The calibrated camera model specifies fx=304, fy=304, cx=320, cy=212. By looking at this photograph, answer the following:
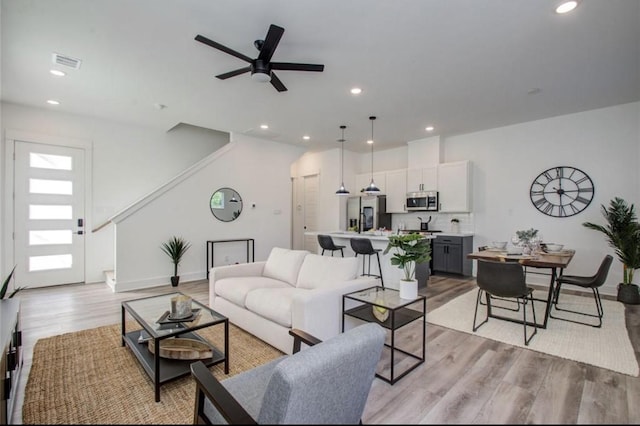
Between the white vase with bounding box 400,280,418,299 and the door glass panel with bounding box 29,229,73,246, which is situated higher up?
the door glass panel with bounding box 29,229,73,246

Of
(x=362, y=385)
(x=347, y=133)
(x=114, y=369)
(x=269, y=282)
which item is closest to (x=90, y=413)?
(x=362, y=385)

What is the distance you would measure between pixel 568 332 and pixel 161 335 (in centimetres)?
367

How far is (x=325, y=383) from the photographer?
94 centimetres

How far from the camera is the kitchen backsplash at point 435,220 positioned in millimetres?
5977

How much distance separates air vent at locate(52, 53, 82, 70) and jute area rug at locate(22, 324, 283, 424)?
2.83m

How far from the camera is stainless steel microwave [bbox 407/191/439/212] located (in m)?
6.07

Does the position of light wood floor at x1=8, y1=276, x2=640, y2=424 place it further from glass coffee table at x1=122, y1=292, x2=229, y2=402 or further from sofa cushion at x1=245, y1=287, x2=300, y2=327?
sofa cushion at x1=245, y1=287, x2=300, y2=327

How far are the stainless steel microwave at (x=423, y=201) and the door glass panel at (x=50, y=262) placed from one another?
630 cm

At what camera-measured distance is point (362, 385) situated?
1098 mm

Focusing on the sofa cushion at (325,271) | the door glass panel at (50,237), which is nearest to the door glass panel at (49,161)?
the door glass panel at (50,237)

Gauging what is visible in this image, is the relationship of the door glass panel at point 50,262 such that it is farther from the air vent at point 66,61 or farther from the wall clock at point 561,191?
the wall clock at point 561,191

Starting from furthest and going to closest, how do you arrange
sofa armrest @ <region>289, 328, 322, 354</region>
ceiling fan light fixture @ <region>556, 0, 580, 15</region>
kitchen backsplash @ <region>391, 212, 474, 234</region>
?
kitchen backsplash @ <region>391, 212, 474, 234</region>, ceiling fan light fixture @ <region>556, 0, 580, 15</region>, sofa armrest @ <region>289, 328, 322, 354</region>

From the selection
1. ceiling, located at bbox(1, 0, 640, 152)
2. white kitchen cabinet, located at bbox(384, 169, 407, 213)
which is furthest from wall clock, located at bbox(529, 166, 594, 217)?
white kitchen cabinet, located at bbox(384, 169, 407, 213)

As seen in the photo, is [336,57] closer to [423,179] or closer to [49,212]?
[423,179]
